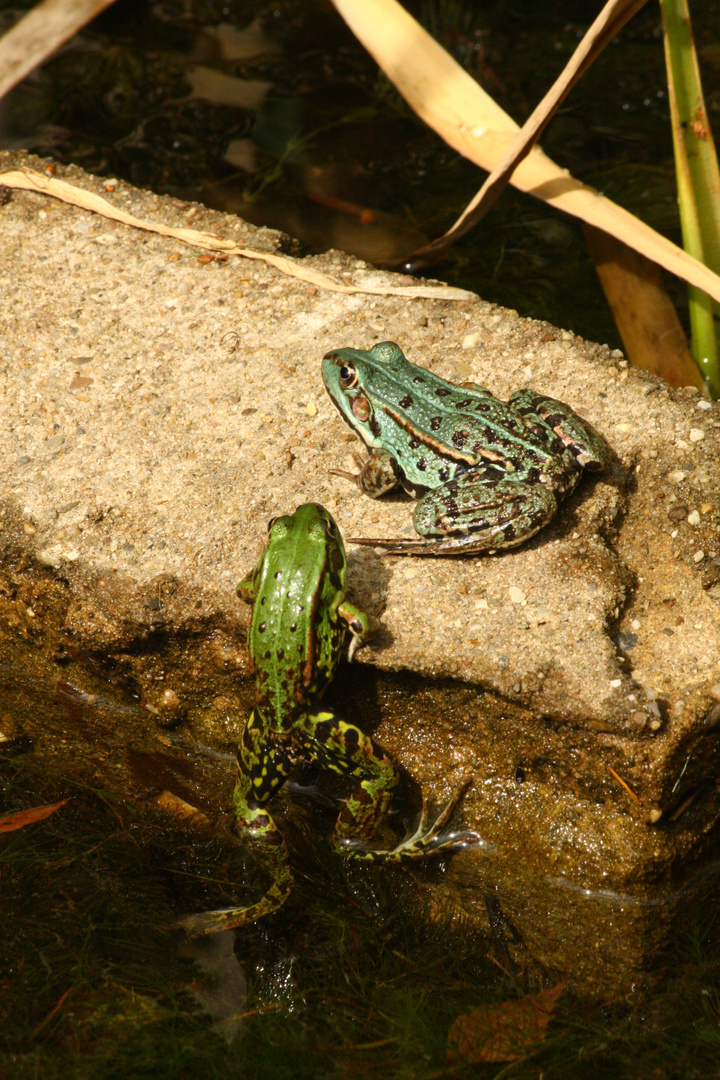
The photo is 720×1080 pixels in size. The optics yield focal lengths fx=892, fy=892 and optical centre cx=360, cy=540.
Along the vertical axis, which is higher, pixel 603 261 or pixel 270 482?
pixel 603 261

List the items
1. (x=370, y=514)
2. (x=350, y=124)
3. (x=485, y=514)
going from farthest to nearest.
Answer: (x=350, y=124) → (x=370, y=514) → (x=485, y=514)

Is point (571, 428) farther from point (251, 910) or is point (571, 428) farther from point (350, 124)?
point (350, 124)

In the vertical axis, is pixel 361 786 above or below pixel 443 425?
below

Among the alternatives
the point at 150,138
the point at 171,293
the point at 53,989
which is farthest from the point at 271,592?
the point at 150,138

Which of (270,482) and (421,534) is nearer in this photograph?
(421,534)

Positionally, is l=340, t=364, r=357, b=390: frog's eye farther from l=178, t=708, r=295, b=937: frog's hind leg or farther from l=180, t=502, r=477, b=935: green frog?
l=178, t=708, r=295, b=937: frog's hind leg

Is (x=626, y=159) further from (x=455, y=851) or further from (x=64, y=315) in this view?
(x=455, y=851)

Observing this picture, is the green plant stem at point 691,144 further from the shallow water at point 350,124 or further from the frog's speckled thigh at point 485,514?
the frog's speckled thigh at point 485,514

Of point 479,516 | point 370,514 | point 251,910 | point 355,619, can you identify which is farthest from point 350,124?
point 251,910
